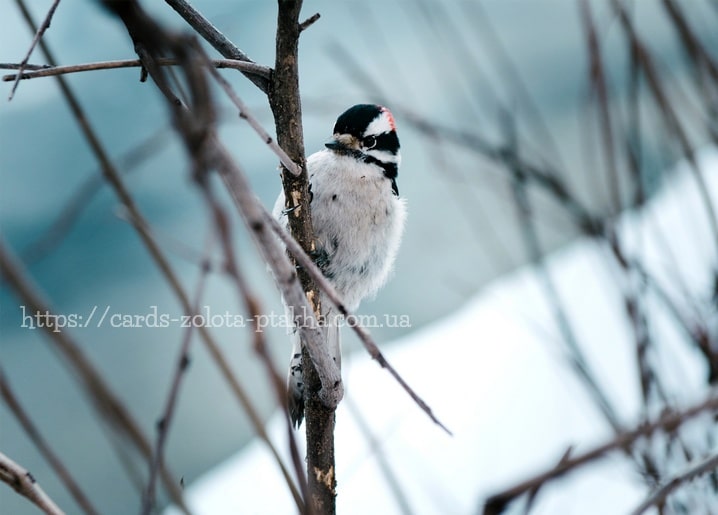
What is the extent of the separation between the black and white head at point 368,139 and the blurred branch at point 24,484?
1.32 m

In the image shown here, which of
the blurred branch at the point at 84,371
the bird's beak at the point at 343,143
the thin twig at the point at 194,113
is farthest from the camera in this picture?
the bird's beak at the point at 343,143

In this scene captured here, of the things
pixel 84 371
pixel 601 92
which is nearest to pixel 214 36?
pixel 601 92

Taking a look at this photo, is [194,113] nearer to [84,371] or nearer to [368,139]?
[84,371]

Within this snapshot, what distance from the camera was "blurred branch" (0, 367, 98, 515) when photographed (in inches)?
16.4

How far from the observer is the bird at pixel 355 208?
1.65m

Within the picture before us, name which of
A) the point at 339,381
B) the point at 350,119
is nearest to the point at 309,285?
the point at 339,381

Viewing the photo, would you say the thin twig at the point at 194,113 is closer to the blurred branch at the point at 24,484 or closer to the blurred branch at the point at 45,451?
the blurred branch at the point at 45,451

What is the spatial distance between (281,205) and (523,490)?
1.29 metres

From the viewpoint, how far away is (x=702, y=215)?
48.5 inches

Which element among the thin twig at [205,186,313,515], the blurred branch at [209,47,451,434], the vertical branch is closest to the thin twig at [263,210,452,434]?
the blurred branch at [209,47,451,434]

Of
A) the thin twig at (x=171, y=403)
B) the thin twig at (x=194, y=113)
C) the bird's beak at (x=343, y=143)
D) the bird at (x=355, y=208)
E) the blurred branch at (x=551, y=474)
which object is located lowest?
the blurred branch at (x=551, y=474)

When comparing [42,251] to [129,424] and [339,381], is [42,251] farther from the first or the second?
[339,381]

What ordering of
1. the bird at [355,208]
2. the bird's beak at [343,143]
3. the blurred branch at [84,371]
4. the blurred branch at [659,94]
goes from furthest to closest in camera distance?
1. the bird's beak at [343,143]
2. the bird at [355,208]
3. the blurred branch at [659,94]
4. the blurred branch at [84,371]

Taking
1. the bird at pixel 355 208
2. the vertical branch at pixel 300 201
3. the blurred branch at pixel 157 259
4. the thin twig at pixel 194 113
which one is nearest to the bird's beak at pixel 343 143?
the bird at pixel 355 208
